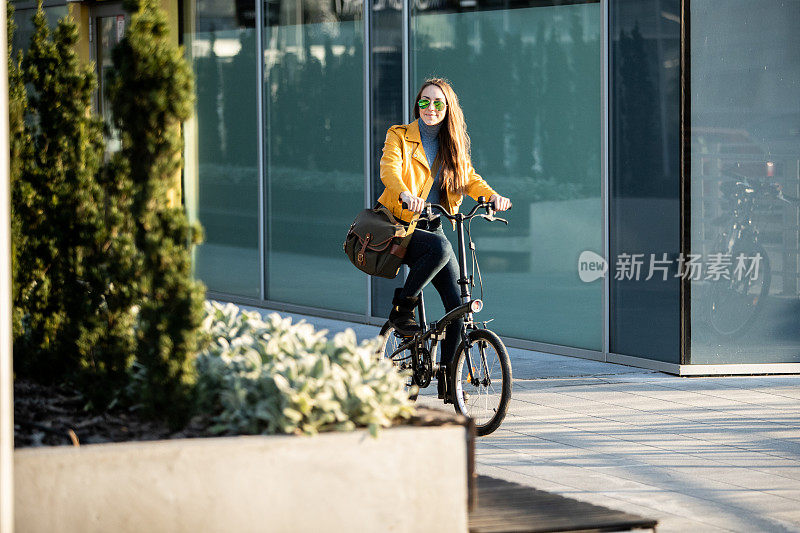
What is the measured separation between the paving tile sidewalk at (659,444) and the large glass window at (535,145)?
34.3 inches

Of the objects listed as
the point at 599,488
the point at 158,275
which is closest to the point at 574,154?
the point at 599,488

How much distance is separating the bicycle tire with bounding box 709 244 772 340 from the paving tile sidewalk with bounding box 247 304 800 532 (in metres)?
0.35

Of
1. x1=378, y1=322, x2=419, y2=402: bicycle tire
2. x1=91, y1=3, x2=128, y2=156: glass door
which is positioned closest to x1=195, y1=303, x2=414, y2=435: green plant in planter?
x1=378, y1=322, x2=419, y2=402: bicycle tire

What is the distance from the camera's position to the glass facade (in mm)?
8461

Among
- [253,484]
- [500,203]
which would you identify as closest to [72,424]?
[253,484]

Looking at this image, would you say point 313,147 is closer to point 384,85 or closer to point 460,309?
point 384,85

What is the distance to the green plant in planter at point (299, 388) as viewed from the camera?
4031 millimetres

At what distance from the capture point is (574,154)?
935cm

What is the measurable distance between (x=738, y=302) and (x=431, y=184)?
283cm

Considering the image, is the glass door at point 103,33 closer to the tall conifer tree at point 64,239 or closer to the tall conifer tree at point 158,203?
the tall conifer tree at point 64,239

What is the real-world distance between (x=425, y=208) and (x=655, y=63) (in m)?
2.72

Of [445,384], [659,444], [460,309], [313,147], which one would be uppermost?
[313,147]

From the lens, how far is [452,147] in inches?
267

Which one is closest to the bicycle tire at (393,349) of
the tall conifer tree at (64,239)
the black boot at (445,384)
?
the black boot at (445,384)
